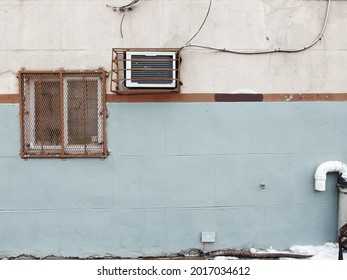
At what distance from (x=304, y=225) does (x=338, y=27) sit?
2.95 meters

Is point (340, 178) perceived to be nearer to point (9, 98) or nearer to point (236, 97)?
point (236, 97)

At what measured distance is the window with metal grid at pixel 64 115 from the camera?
5043 millimetres

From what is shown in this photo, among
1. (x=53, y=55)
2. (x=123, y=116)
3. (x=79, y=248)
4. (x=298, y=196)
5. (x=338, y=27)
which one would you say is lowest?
(x=79, y=248)

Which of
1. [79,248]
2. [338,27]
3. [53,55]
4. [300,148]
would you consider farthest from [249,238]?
[53,55]

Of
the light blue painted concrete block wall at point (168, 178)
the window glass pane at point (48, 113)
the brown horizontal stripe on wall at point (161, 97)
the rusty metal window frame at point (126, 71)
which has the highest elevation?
the rusty metal window frame at point (126, 71)

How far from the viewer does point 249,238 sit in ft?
16.9

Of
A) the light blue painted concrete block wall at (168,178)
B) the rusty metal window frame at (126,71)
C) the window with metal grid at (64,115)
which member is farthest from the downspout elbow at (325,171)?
the window with metal grid at (64,115)

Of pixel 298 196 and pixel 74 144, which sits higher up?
pixel 74 144

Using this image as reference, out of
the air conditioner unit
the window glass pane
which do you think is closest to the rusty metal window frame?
the air conditioner unit

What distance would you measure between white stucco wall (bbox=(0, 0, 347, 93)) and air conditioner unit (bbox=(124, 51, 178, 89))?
0.88 feet

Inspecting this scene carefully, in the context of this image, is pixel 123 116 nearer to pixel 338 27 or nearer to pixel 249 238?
pixel 249 238

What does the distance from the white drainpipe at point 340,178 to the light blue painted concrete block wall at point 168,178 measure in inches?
5.0

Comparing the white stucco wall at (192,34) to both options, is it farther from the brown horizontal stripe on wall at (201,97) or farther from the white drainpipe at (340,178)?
the white drainpipe at (340,178)

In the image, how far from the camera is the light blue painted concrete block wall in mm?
5043
